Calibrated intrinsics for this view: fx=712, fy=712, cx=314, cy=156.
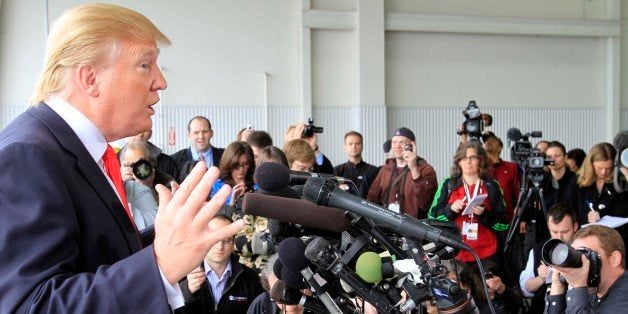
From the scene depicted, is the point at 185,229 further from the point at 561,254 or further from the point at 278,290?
the point at 561,254

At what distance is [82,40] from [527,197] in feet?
15.8

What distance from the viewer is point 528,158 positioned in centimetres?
573

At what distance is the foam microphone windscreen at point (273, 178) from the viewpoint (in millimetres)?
1699

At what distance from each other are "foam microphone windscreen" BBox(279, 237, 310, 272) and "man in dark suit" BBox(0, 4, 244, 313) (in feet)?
1.46

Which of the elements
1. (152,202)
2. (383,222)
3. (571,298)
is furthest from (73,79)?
(152,202)

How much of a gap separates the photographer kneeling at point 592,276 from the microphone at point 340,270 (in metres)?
1.06

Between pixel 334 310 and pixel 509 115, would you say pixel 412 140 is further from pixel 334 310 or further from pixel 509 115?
pixel 509 115

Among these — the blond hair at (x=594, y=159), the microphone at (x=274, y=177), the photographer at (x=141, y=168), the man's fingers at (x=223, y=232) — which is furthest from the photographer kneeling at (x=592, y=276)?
the blond hair at (x=594, y=159)

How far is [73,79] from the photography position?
126 centimetres

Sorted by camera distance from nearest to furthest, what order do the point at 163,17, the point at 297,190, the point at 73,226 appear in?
the point at 73,226, the point at 297,190, the point at 163,17

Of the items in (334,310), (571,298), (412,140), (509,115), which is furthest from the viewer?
(509,115)

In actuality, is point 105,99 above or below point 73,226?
above

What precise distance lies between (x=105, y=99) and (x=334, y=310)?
0.72 m

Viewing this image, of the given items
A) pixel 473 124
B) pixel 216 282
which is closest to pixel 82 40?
pixel 216 282
